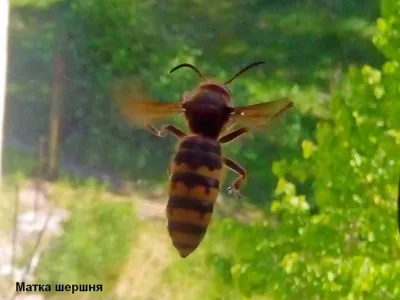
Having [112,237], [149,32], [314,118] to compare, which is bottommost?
[112,237]

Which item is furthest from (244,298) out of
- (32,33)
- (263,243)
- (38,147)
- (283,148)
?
(32,33)

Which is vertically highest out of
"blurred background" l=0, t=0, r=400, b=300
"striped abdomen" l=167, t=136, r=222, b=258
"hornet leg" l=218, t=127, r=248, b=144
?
"blurred background" l=0, t=0, r=400, b=300

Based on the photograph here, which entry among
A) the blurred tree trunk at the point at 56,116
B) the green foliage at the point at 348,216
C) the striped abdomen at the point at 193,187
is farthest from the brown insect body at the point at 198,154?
the blurred tree trunk at the point at 56,116

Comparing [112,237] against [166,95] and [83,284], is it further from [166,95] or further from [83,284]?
[166,95]

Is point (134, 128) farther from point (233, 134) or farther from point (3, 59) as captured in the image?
point (233, 134)

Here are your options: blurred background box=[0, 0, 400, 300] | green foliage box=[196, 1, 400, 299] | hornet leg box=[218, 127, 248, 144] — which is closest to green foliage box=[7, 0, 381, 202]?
blurred background box=[0, 0, 400, 300]

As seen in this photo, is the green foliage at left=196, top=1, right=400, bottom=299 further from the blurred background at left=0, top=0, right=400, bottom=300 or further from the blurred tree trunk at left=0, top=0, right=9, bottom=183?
the blurred tree trunk at left=0, top=0, right=9, bottom=183

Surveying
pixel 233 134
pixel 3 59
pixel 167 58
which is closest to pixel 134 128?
pixel 167 58

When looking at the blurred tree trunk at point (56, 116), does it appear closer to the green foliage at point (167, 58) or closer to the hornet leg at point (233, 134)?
the green foliage at point (167, 58)
